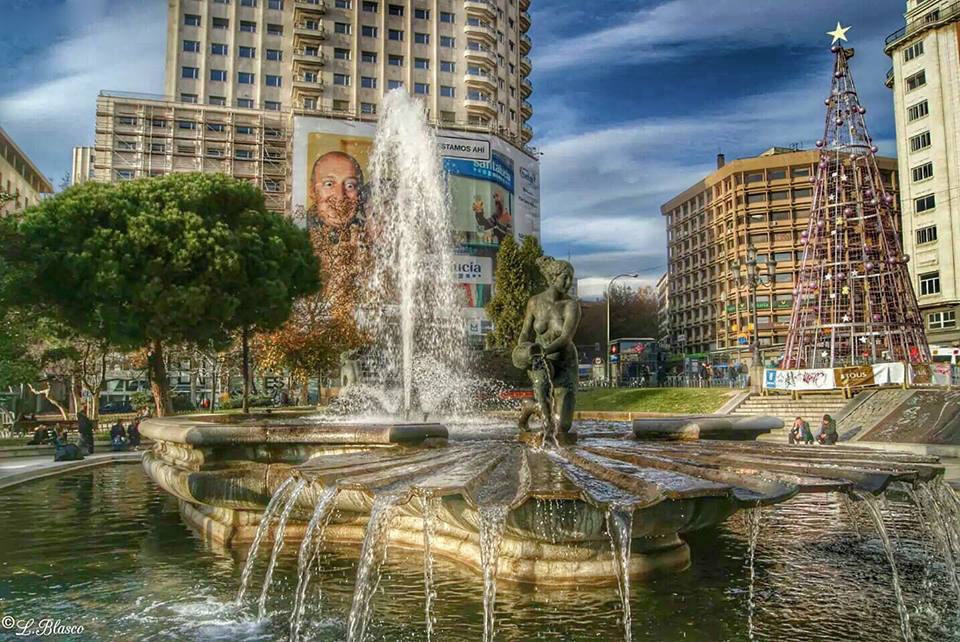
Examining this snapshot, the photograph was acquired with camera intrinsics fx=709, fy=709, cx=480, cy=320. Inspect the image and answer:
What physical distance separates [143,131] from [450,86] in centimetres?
2488

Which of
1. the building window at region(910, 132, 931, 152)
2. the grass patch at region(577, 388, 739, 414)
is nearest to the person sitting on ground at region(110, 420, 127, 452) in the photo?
the grass patch at region(577, 388, 739, 414)

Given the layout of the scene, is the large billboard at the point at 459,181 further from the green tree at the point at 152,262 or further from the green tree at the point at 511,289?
the green tree at the point at 152,262

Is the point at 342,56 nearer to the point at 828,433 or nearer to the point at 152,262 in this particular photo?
the point at 152,262

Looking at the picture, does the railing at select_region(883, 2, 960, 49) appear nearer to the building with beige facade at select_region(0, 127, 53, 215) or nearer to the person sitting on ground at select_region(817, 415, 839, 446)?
the person sitting on ground at select_region(817, 415, 839, 446)

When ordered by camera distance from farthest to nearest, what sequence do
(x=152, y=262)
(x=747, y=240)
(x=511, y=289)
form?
(x=747, y=240) < (x=511, y=289) < (x=152, y=262)

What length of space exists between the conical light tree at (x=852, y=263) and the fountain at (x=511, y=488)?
1114 inches

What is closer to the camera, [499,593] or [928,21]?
[499,593]

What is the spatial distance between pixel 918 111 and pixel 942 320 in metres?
13.5

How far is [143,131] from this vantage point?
52.3 m

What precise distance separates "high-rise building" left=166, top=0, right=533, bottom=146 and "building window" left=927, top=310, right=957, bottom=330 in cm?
3321

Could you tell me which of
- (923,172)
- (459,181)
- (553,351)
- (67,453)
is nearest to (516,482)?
(553,351)

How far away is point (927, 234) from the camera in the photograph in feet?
142

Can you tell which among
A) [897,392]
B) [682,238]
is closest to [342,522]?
[897,392]

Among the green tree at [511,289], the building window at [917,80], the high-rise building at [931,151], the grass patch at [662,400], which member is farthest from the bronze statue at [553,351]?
the building window at [917,80]
